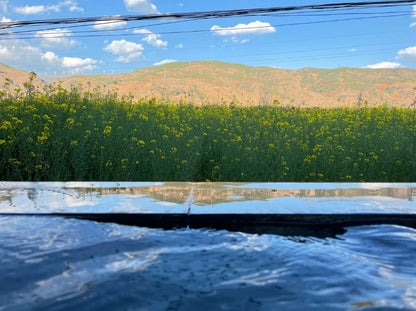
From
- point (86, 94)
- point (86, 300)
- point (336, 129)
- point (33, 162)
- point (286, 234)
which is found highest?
point (86, 94)

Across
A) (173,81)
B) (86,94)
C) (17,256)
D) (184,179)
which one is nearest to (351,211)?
(17,256)

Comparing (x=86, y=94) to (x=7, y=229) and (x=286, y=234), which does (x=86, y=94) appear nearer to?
(x=7, y=229)

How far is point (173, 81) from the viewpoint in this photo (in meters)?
84.3

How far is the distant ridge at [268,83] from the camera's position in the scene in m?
77.3

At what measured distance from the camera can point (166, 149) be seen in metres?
6.27

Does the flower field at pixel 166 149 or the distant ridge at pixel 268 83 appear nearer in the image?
the flower field at pixel 166 149

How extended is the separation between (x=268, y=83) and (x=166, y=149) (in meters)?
90.1

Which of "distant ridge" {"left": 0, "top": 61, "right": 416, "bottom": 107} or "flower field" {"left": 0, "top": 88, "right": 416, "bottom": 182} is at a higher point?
"distant ridge" {"left": 0, "top": 61, "right": 416, "bottom": 107}

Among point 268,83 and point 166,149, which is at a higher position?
point 268,83

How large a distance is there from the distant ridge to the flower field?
208 feet

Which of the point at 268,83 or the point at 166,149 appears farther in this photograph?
the point at 268,83

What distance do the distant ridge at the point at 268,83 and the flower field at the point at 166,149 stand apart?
2494 inches

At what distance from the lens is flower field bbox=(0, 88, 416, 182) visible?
19.4ft

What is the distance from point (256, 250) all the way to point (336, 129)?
238 inches
